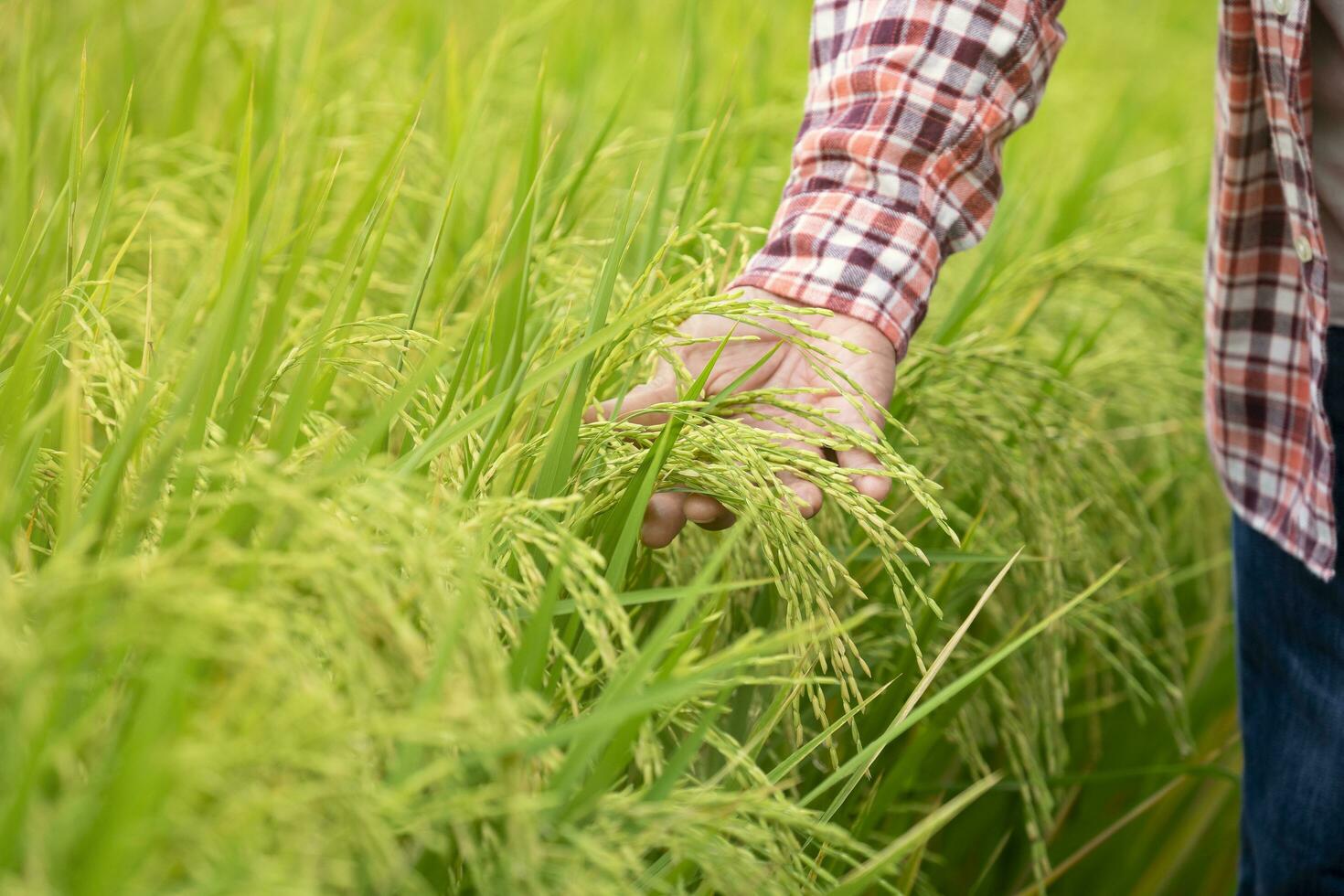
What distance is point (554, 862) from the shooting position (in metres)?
0.56

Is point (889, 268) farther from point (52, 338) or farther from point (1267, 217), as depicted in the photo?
point (52, 338)

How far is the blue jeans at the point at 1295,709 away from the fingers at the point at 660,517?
2.23ft

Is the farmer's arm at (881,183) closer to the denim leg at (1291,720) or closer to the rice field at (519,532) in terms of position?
the rice field at (519,532)

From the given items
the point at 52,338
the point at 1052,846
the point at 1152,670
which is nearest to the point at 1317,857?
the point at 1152,670

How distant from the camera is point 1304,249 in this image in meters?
1.05

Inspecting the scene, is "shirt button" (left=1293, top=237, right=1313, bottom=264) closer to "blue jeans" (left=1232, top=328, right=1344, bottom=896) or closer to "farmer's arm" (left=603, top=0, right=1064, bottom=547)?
"blue jeans" (left=1232, top=328, right=1344, bottom=896)

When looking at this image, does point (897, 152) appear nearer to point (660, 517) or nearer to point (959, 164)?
point (959, 164)

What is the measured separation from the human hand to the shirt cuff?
0.05 feet

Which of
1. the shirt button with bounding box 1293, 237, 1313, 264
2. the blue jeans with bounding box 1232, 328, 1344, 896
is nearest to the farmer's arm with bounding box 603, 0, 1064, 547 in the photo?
the shirt button with bounding box 1293, 237, 1313, 264

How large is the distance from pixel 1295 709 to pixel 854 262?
65 centimetres

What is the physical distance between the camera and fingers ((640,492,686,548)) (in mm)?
874

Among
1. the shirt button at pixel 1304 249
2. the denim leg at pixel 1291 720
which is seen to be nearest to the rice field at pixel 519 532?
the denim leg at pixel 1291 720

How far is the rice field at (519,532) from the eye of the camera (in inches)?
19.8

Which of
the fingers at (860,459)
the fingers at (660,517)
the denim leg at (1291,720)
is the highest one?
the fingers at (860,459)
